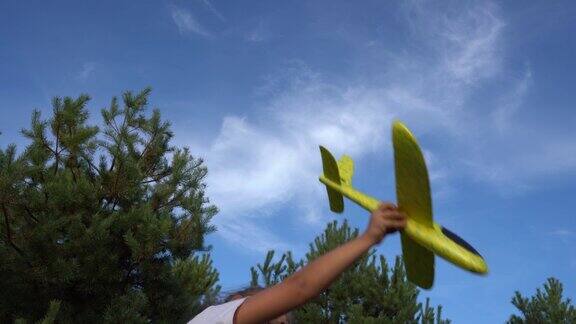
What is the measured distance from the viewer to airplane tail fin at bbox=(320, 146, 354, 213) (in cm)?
213

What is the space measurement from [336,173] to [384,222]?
68cm

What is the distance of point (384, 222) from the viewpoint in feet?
4.78

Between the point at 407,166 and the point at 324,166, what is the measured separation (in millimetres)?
719

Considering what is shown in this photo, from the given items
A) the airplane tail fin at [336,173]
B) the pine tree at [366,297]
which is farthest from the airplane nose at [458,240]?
the pine tree at [366,297]

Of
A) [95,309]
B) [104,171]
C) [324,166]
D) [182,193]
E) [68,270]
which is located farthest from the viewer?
[182,193]

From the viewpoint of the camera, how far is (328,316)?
10.0m

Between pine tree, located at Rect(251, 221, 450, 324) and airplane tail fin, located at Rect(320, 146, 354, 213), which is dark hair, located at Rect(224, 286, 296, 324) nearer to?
airplane tail fin, located at Rect(320, 146, 354, 213)

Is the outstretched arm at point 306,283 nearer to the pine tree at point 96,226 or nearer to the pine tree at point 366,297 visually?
the pine tree at point 96,226

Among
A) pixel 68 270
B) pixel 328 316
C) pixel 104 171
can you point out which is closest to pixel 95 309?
pixel 68 270

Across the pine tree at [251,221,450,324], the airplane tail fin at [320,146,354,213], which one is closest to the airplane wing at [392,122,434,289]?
the airplane tail fin at [320,146,354,213]

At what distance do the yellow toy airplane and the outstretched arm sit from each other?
135mm

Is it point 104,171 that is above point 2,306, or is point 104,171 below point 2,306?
above

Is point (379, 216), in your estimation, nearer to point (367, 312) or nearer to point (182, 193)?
point (182, 193)

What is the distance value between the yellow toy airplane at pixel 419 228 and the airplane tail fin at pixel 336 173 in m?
0.38
